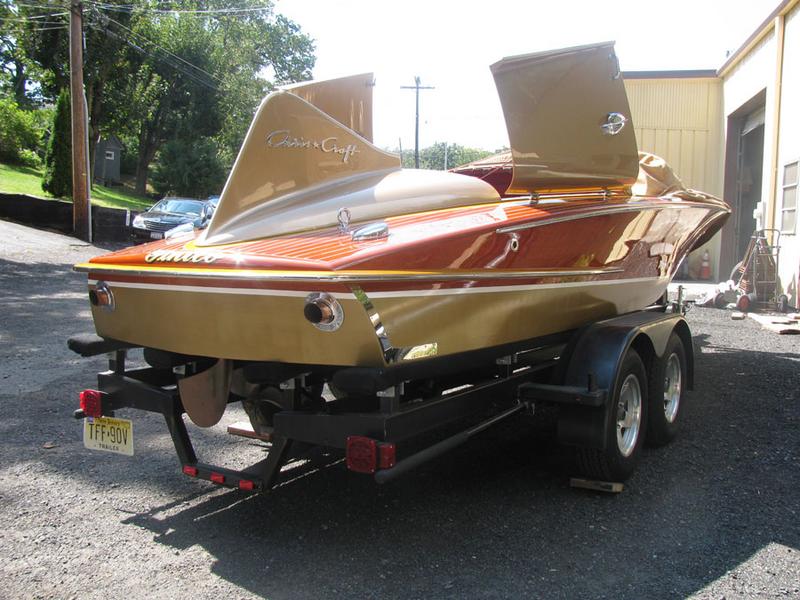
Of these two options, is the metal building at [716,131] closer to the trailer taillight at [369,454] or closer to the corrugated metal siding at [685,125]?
the corrugated metal siding at [685,125]

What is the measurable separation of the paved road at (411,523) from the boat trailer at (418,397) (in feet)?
1.10

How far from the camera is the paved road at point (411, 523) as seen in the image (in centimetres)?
314

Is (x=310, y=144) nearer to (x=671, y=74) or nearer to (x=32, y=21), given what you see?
(x=671, y=74)

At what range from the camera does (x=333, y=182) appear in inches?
160

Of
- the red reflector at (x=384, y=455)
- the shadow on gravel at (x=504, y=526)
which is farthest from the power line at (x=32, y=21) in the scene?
the red reflector at (x=384, y=455)

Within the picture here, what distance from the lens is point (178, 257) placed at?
137 inches

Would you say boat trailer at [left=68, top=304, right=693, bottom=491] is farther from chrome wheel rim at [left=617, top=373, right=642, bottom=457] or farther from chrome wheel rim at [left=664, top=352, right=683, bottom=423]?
chrome wheel rim at [left=664, top=352, right=683, bottom=423]

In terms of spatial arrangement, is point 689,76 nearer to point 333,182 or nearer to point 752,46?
point 752,46

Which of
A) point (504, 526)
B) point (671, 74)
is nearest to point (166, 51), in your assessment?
point (671, 74)

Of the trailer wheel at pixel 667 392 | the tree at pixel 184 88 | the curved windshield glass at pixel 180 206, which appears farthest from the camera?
the tree at pixel 184 88

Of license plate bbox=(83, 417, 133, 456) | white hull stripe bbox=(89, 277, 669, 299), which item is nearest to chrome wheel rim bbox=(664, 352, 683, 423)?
white hull stripe bbox=(89, 277, 669, 299)

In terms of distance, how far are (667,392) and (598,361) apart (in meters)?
1.37

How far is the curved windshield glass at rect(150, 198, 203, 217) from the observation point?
19.6 metres

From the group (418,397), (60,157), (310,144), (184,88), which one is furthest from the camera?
(184,88)
